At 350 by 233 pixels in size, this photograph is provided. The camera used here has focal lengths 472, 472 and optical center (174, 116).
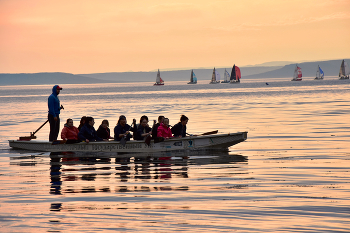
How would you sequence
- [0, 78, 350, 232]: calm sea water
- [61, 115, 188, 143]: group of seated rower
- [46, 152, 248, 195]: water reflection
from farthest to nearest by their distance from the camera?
[61, 115, 188, 143]: group of seated rower, [46, 152, 248, 195]: water reflection, [0, 78, 350, 232]: calm sea water

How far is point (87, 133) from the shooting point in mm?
19609

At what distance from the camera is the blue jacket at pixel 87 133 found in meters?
19.4

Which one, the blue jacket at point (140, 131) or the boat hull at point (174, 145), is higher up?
the blue jacket at point (140, 131)

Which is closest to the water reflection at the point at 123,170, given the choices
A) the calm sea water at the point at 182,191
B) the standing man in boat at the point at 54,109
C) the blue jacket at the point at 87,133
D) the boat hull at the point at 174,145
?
the calm sea water at the point at 182,191

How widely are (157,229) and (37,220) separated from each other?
2423mm

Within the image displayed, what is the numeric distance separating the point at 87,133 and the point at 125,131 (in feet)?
5.21

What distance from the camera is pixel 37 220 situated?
898cm

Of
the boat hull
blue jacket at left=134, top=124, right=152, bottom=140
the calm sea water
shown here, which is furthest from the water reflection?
blue jacket at left=134, top=124, right=152, bottom=140

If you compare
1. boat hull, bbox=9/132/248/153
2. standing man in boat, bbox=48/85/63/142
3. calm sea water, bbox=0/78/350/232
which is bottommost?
calm sea water, bbox=0/78/350/232

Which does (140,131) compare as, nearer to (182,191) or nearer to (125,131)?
(125,131)

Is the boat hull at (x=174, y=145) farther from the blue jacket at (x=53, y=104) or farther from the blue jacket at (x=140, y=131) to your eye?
the blue jacket at (x=53, y=104)

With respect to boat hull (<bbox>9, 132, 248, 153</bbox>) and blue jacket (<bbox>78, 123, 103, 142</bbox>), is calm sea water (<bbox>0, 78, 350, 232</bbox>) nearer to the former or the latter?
boat hull (<bbox>9, 132, 248, 153</bbox>)

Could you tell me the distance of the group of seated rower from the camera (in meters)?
19.1

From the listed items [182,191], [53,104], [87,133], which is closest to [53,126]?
[53,104]
